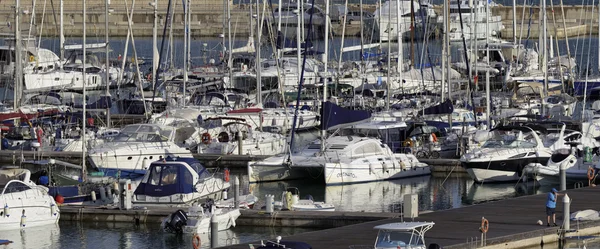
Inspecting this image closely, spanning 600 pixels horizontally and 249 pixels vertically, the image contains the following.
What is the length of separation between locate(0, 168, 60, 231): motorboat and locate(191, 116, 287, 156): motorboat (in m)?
13.3

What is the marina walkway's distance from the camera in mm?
29141

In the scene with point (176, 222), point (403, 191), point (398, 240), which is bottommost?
point (403, 191)

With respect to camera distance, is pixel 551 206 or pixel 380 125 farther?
pixel 380 125

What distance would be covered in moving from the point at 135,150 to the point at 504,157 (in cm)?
1129

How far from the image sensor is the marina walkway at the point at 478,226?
2914 centimetres

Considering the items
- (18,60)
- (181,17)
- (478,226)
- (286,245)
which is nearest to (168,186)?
(478,226)

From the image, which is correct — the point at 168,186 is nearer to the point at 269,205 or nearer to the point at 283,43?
the point at 269,205

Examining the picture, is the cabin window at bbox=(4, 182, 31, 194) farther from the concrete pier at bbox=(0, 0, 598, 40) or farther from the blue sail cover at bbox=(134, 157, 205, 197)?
the concrete pier at bbox=(0, 0, 598, 40)

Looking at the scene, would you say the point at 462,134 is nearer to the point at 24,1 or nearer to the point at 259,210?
the point at 259,210

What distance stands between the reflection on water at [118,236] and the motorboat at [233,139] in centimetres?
1303

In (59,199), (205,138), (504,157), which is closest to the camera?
(59,199)

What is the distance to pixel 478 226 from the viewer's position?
102 ft

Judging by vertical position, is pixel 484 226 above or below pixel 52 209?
above

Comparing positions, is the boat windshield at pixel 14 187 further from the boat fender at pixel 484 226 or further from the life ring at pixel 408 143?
the life ring at pixel 408 143
